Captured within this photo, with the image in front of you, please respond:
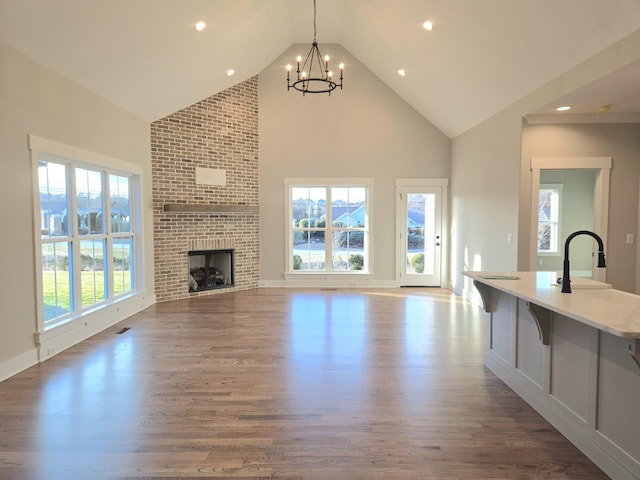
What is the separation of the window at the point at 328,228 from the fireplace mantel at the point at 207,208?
0.84 metres

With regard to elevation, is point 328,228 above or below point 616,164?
below

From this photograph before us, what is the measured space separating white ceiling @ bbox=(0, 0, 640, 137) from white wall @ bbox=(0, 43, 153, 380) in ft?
0.64

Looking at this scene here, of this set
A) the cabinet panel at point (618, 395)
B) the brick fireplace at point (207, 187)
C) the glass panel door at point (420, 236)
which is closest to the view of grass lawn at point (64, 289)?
the brick fireplace at point (207, 187)

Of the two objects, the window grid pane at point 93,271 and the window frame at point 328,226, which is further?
the window frame at point 328,226

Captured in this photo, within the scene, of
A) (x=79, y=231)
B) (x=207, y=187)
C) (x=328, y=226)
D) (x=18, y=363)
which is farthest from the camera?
(x=328, y=226)

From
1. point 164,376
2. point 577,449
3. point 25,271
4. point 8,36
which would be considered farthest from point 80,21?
point 577,449

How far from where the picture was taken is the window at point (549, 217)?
26.1ft

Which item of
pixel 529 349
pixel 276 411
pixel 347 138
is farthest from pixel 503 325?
pixel 347 138

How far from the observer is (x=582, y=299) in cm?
250

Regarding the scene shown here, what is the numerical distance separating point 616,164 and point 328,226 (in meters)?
4.74

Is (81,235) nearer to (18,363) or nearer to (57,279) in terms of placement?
(57,279)

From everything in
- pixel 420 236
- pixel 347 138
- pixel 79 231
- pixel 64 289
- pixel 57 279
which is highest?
pixel 347 138

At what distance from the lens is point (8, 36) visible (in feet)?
11.2

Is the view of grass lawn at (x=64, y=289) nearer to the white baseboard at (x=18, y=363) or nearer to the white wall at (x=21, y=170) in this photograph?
the white wall at (x=21, y=170)
